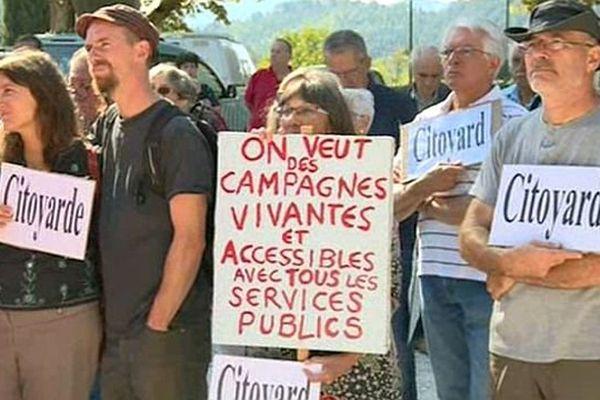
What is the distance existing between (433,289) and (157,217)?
4.24 ft

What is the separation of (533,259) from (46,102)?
1.76m

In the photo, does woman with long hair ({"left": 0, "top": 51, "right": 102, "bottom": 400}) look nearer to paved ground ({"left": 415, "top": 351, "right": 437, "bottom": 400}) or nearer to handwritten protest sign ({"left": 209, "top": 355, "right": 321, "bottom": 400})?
handwritten protest sign ({"left": 209, "top": 355, "right": 321, "bottom": 400})

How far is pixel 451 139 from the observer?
4680 mm

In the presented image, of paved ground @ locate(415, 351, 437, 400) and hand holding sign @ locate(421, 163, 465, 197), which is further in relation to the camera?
paved ground @ locate(415, 351, 437, 400)

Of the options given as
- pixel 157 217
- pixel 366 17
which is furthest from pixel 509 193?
pixel 366 17

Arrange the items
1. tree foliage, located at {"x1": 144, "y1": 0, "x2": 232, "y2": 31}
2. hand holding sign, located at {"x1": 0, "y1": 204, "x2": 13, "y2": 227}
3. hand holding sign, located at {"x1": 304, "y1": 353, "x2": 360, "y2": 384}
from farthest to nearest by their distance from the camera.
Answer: tree foliage, located at {"x1": 144, "y1": 0, "x2": 232, "y2": 31} → hand holding sign, located at {"x1": 0, "y1": 204, "x2": 13, "y2": 227} → hand holding sign, located at {"x1": 304, "y1": 353, "x2": 360, "y2": 384}

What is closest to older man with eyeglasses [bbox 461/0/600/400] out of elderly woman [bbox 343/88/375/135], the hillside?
elderly woman [bbox 343/88/375/135]

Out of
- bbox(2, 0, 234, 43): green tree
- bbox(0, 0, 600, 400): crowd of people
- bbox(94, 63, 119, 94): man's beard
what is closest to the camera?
bbox(0, 0, 600, 400): crowd of people

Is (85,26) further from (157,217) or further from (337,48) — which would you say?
(337,48)

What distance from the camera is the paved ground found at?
6.78m

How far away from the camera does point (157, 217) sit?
4.10 m

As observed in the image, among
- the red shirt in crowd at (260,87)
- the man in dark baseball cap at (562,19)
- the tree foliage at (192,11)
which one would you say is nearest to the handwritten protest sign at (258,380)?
the man in dark baseball cap at (562,19)

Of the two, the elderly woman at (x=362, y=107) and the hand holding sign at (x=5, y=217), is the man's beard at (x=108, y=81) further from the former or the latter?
the elderly woman at (x=362, y=107)

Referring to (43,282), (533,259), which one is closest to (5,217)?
(43,282)
